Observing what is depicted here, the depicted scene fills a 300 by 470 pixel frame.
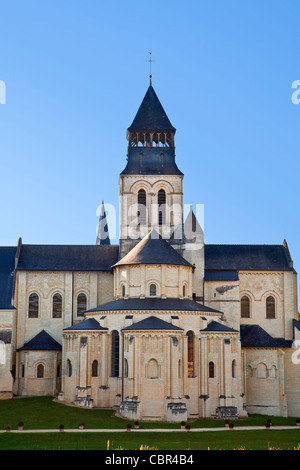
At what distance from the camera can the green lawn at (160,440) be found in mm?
41250

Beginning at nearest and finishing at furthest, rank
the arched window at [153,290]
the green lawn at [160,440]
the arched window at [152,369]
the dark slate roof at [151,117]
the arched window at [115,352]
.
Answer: the green lawn at [160,440], the arched window at [152,369], the arched window at [115,352], the arched window at [153,290], the dark slate roof at [151,117]

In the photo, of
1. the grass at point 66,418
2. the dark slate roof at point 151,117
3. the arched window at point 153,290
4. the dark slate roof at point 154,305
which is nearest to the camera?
the grass at point 66,418

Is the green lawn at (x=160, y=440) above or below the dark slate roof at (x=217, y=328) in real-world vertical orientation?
below

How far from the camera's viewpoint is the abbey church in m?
62.9

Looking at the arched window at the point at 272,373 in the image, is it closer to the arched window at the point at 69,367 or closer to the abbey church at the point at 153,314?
the abbey church at the point at 153,314

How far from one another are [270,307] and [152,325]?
19299 millimetres

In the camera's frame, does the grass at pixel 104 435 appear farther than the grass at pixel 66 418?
No

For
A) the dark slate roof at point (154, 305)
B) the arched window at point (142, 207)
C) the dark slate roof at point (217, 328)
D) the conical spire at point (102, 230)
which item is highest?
the conical spire at point (102, 230)

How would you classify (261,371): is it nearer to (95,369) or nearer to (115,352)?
(115,352)

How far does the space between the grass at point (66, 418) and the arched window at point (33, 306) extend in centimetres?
1103

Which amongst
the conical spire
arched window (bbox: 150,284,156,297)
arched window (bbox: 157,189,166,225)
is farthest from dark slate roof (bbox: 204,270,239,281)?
the conical spire

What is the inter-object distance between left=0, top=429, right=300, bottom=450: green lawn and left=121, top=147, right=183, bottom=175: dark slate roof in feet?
110

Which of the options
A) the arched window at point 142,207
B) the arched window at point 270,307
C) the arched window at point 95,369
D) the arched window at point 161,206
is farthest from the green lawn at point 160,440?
the arched window at point 142,207

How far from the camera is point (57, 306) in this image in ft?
249
